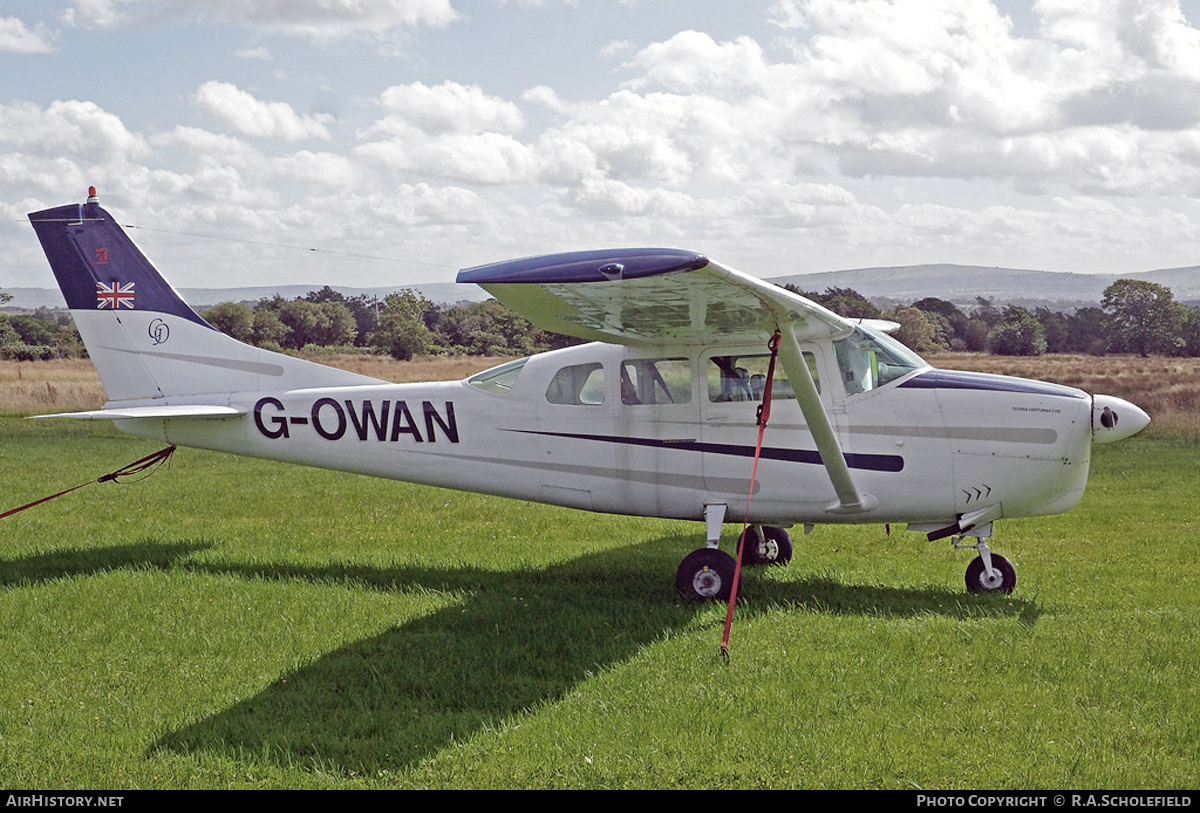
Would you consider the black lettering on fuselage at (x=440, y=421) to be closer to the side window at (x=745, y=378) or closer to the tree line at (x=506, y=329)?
the side window at (x=745, y=378)

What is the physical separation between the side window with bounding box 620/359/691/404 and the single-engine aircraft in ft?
0.04

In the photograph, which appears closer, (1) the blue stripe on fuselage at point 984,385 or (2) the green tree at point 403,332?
(1) the blue stripe on fuselage at point 984,385

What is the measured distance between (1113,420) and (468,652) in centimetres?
556

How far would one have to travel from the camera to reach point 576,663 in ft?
22.4

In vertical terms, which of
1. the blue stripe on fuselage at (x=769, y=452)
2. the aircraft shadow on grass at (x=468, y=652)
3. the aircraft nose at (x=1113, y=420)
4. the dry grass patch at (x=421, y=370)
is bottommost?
the aircraft shadow on grass at (x=468, y=652)

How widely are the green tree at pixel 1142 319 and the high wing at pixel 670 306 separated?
75.8 metres

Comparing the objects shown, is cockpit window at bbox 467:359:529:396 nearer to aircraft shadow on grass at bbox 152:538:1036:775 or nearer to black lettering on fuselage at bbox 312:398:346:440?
black lettering on fuselage at bbox 312:398:346:440

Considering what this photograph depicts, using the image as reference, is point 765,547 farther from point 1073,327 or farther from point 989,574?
point 1073,327

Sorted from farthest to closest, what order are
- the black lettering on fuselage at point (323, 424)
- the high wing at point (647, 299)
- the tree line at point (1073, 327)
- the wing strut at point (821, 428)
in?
the tree line at point (1073, 327) → the black lettering on fuselage at point (323, 424) → the wing strut at point (821, 428) → the high wing at point (647, 299)

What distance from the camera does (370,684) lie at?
647 cm

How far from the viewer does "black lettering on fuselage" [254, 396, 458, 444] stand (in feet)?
31.6

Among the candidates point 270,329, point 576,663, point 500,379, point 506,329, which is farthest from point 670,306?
point 270,329

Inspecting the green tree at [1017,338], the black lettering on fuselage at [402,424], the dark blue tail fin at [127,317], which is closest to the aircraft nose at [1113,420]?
the black lettering on fuselage at [402,424]

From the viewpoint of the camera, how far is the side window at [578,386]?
30.1 feet
